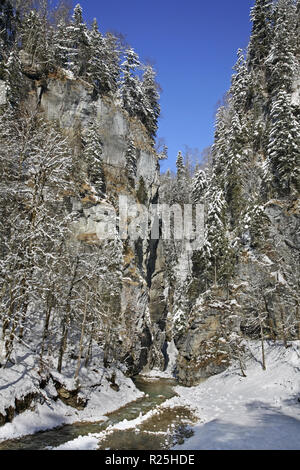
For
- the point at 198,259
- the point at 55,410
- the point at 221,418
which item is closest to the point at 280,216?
the point at 198,259

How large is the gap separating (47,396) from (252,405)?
498 inches

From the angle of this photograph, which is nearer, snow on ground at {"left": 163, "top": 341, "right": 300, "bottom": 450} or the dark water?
snow on ground at {"left": 163, "top": 341, "right": 300, "bottom": 450}

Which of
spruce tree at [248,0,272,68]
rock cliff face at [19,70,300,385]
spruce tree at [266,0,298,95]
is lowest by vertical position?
rock cliff face at [19,70,300,385]

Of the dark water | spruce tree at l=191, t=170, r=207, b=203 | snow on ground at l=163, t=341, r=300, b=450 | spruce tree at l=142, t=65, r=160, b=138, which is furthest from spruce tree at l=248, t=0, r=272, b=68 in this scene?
the dark water

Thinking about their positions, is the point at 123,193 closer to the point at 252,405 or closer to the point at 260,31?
the point at 252,405

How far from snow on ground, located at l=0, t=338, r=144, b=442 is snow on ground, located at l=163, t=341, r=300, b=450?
538 centimetres

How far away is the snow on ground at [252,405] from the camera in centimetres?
1093

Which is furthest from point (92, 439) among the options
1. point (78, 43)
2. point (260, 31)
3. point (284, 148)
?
point (260, 31)

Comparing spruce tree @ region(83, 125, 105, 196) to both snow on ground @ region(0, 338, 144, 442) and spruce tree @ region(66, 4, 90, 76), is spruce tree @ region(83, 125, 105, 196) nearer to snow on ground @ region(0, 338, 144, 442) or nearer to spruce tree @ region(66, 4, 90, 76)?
spruce tree @ region(66, 4, 90, 76)

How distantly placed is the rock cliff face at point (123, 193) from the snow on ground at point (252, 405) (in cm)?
1120

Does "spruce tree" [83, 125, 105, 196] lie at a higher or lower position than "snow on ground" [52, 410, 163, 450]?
higher

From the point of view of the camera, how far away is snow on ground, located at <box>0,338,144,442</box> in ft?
43.3

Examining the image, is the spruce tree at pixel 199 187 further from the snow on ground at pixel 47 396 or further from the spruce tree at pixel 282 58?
the snow on ground at pixel 47 396

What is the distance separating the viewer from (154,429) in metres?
14.7
